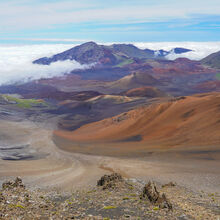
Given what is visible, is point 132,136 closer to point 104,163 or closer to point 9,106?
point 104,163

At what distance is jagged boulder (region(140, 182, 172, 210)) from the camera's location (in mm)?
15742

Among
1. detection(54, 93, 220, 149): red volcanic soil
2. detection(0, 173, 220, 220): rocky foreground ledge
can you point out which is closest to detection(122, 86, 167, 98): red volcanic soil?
detection(54, 93, 220, 149): red volcanic soil

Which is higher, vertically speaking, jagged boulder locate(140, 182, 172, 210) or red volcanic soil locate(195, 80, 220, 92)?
red volcanic soil locate(195, 80, 220, 92)

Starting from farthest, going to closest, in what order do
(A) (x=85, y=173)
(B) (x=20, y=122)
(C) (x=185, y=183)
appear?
1. (B) (x=20, y=122)
2. (A) (x=85, y=173)
3. (C) (x=185, y=183)

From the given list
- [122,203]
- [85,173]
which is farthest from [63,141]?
[122,203]

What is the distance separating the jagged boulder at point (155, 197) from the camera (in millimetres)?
15742

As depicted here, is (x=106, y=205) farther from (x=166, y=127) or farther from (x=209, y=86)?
(x=209, y=86)

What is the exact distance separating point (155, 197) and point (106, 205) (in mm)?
3226

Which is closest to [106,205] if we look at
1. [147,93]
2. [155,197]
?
[155,197]

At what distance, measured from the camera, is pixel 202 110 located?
5250 cm

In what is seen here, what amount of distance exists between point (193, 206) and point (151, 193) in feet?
9.81

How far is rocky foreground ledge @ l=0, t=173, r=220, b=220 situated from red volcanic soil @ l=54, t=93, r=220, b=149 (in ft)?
81.4

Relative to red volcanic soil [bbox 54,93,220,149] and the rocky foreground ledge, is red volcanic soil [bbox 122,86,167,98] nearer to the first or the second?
red volcanic soil [bbox 54,93,220,149]

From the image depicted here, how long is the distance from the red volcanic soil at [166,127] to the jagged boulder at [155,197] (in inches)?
1007
